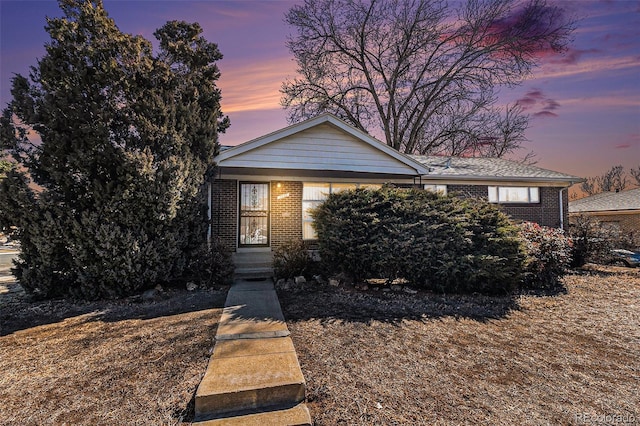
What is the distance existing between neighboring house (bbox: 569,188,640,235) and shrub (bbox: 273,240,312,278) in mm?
17275

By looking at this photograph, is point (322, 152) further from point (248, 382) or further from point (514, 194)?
point (514, 194)

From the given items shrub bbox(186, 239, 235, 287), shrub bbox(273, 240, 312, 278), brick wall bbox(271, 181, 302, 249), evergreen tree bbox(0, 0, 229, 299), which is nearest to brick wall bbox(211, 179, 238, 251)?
brick wall bbox(271, 181, 302, 249)

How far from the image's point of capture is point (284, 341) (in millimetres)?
3873

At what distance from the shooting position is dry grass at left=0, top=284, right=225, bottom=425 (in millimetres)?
2588

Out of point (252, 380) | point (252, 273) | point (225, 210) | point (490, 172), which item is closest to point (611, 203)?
point (490, 172)

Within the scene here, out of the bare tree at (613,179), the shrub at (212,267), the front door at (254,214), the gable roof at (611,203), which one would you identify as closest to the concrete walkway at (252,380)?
the shrub at (212,267)

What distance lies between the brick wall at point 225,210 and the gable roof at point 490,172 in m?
7.06

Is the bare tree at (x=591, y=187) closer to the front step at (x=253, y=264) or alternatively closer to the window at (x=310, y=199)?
the window at (x=310, y=199)

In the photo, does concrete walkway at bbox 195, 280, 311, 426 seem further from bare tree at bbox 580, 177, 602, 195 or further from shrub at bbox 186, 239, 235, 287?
bare tree at bbox 580, 177, 602, 195

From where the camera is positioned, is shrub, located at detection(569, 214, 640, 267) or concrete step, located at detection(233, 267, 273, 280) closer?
concrete step, located at detection(233, 267, 273, 280)

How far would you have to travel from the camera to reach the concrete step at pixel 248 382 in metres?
2.59

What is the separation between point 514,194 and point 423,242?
28.8ft

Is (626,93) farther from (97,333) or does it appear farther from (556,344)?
(97,333)

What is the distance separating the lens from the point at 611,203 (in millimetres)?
20141
